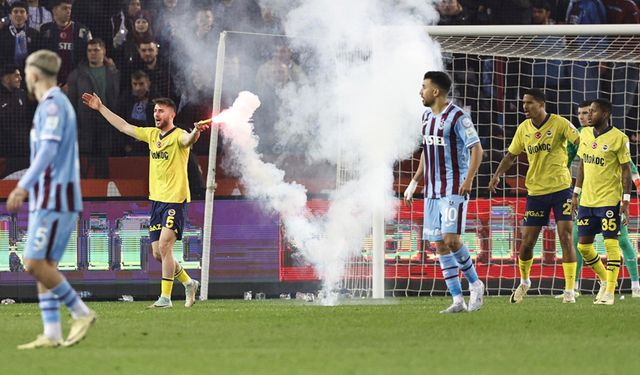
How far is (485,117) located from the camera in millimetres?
18969

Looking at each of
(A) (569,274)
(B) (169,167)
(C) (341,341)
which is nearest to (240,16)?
(B) (169,167)

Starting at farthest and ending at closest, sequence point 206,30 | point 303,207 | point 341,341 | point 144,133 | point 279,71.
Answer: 1. point 206,30
2. point 279,71
3. point 303,207
4. point 144,133
5. point 341,341

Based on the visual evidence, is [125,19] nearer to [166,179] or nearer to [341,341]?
[166,179]

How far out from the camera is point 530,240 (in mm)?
14414

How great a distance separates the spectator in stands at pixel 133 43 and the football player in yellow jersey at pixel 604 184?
24.9 feet

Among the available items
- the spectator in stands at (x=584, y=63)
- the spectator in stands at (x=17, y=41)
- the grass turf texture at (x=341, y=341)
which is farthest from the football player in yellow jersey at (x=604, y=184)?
the spectator in stands at (x=17, y=41)

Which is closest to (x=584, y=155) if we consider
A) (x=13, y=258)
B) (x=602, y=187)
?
(x=602, y=187)

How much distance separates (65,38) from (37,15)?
27.5 inches

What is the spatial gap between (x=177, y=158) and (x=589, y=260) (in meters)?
4.79

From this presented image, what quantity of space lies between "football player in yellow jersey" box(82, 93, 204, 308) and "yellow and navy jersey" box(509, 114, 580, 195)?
12.3ft

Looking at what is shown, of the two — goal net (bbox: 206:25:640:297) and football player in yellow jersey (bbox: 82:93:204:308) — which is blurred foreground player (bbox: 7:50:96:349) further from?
goal net (bbox: 206:25:640:297)

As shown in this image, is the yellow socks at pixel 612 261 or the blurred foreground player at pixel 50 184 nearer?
the blurred foreground player at pixel 50 184

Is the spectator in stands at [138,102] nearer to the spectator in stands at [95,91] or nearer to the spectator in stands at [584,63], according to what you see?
the spectator in stands at [95,91]

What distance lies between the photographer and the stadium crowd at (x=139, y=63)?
18188 millimetres
